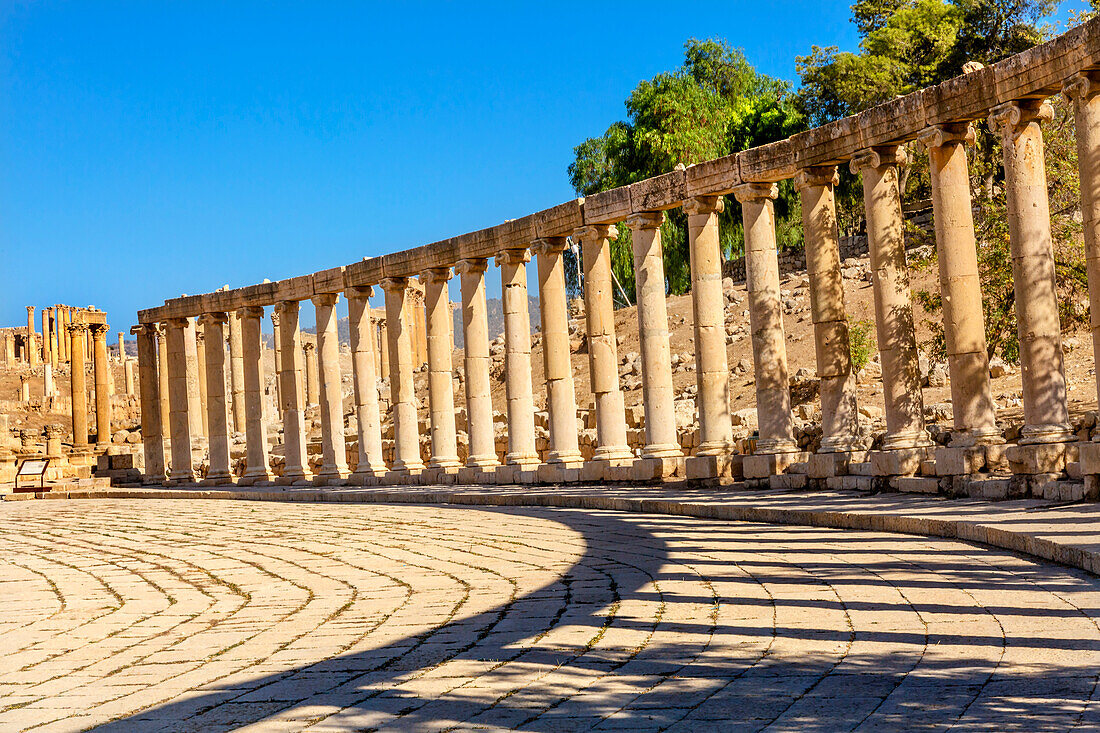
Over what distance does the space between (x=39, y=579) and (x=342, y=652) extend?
6.61 metres

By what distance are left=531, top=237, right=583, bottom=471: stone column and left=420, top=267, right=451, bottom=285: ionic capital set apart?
3.61m

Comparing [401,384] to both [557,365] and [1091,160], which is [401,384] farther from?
[1091,160]

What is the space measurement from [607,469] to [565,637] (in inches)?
638

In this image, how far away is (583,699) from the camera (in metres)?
6.52

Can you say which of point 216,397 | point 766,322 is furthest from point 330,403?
point 766,322

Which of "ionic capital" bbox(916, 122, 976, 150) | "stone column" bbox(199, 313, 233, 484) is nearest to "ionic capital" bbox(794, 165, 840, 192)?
"ionic capital" bbox(916, 122, 976, 150)

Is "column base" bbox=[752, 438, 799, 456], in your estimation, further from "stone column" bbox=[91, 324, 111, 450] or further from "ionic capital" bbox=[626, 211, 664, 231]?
"stone column" bbox=[91, 324, 111, 450]

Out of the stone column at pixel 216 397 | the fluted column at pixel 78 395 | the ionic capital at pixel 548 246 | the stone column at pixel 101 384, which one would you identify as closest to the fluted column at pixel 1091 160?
the ionic capital at pixel 548 246

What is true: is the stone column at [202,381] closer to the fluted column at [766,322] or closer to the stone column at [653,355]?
the stone column at [653,355]

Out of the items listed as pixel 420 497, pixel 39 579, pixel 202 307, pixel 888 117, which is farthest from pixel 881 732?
pixel 202 307

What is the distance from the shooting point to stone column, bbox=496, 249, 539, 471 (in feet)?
88.4

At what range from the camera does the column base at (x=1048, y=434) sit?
16406mm

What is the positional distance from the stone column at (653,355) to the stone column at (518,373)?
12.3 ft

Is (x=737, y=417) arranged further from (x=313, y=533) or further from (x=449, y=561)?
(x=449, y=561)
